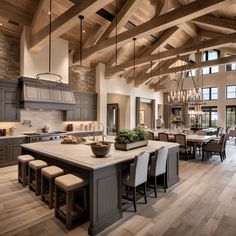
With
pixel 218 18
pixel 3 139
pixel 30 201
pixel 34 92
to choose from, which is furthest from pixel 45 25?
pixel 218 18

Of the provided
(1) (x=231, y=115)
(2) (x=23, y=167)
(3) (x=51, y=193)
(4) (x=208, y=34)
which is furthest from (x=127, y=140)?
(1) (x=231, y=115)

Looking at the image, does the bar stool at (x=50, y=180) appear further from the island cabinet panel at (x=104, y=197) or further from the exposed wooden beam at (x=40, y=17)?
the exposed wooden beam at (x=40, y=17)

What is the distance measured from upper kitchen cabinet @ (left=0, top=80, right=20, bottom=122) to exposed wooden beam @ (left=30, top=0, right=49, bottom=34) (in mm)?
1844

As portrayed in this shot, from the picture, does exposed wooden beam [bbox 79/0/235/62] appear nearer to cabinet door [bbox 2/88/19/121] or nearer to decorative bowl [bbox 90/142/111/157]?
cabinet door [bbox 2/88/19/121]

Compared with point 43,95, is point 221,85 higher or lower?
higher

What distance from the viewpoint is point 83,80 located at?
8148 mm

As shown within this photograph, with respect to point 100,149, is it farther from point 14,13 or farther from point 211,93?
point 211,93

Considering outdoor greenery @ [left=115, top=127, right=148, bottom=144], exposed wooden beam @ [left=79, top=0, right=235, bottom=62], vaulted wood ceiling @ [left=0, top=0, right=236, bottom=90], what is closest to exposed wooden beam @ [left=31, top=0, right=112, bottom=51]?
vaulted wood ceiling @ [left=0, top=0, right=236, bottom=90]

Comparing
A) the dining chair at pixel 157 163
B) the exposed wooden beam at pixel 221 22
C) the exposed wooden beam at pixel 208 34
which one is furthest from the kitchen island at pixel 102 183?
the exposed wooden beam at pixel 208 34

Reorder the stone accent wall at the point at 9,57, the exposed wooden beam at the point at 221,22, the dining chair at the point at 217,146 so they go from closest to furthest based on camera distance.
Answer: the exposed wooden beam at the point at 221,22 < the stone accent wall at the point at 9,57 < the dining chair at the point at 217,146

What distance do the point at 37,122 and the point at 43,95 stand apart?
1.11 metres

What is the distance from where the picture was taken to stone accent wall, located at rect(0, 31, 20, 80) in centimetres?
575

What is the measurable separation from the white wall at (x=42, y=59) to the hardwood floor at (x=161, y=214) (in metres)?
3.62

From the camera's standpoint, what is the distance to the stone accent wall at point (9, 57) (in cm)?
575
